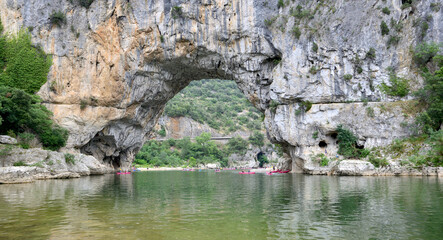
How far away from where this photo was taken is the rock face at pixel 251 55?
30438mm

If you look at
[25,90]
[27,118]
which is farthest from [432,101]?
[25,90]

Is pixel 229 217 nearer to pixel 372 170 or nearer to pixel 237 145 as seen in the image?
pixel 372 170

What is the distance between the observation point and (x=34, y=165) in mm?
23375

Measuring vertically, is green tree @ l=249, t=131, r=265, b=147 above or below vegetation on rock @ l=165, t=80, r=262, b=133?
below

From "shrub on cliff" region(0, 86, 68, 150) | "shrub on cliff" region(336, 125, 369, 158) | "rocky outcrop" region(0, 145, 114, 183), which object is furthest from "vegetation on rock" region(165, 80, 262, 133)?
"shrub on cliff" region(336, 125, 369, 158)

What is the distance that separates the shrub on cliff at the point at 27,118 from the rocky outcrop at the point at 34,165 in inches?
117

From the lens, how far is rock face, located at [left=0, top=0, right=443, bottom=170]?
30438mm

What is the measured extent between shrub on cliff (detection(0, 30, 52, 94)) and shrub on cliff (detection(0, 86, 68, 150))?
308cm

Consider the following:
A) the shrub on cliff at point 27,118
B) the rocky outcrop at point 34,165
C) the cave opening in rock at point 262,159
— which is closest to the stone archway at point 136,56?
the shrub on cliff at point 27,118

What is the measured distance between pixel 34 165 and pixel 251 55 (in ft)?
64.2

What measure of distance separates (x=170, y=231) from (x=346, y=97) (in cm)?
2648

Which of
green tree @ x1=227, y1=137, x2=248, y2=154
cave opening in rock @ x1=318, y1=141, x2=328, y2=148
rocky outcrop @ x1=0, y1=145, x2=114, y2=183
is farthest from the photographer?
green tree @ x1=227, y1=137, x2=248, y2=154

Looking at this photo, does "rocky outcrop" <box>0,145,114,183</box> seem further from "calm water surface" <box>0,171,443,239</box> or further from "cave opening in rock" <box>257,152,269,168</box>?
"cave opening in rock" <box>257,152,269,168</box>

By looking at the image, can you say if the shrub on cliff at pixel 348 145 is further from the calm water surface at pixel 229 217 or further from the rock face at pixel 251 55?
the calm water surface at pixel 229 217
